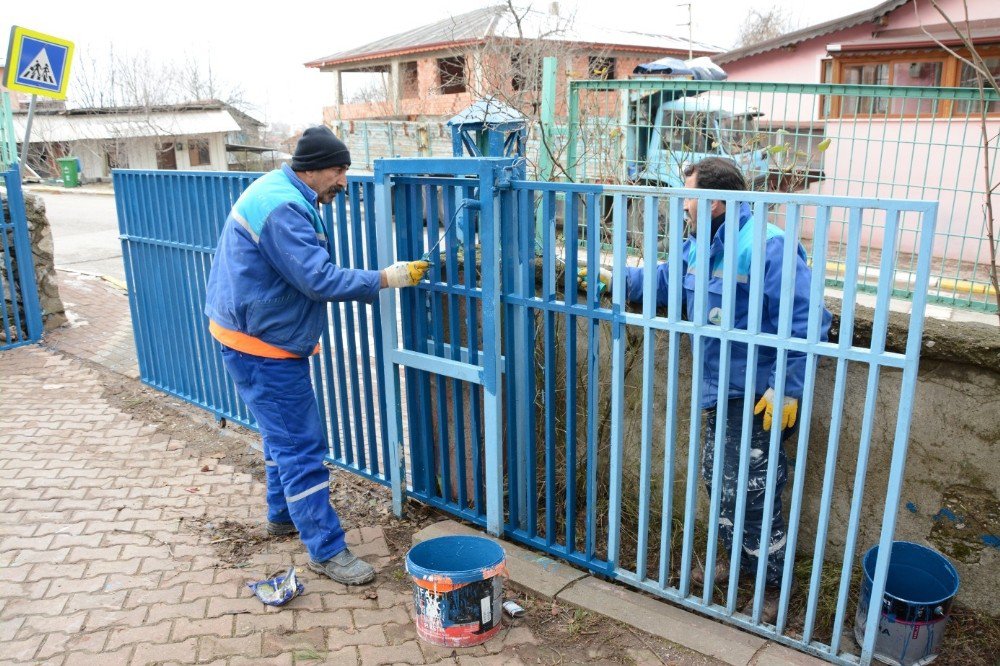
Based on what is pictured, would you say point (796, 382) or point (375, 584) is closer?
point (796, 382)

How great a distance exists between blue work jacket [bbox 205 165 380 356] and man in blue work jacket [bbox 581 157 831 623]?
3.88ft

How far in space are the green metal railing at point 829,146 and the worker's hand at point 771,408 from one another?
1.27 metres

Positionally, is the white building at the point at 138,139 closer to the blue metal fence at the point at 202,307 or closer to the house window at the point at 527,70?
the house window at the point at 527,70

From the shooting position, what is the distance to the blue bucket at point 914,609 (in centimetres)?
293

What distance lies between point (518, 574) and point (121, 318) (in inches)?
266

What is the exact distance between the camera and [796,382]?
2.96 meters

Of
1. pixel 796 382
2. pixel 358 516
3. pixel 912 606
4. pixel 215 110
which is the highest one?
pixel 215 110

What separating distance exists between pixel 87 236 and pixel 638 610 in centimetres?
1510

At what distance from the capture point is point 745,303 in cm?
305

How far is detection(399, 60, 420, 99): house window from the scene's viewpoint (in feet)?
103

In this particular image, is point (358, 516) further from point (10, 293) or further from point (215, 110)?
point (215, 110)

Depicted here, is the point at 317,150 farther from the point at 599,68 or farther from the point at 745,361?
the point at 599,68

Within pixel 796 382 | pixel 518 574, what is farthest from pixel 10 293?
pixel 796 382

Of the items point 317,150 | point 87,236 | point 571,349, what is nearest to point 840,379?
point 571,349
